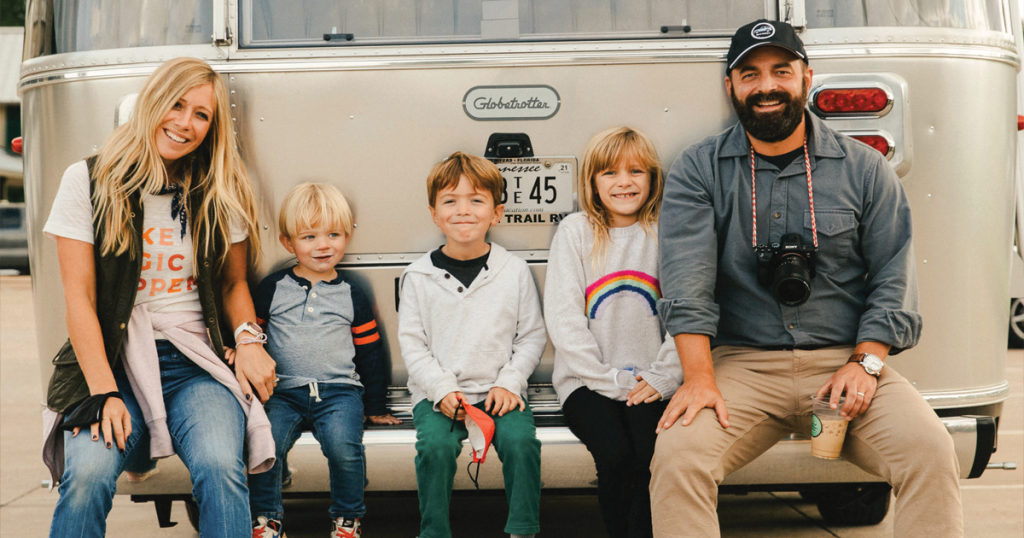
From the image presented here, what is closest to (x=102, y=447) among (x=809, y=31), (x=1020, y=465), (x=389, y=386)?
(x=389, y=386)

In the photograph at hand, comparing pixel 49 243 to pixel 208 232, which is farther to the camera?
pixel 49 243

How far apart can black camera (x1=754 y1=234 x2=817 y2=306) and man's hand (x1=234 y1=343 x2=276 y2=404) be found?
1516 mm

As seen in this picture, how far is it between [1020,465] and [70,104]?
4.84 meters

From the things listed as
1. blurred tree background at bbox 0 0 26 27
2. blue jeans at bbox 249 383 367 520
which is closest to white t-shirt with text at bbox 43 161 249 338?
blue jeans at bbox 249 383 367 520

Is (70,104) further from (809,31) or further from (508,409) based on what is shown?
(809,31)

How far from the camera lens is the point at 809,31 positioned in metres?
3.02

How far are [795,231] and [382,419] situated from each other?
55.7 inches

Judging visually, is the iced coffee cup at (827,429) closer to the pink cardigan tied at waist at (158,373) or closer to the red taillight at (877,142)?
the red taillight at (877,142)

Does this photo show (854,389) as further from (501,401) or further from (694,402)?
(501,401)

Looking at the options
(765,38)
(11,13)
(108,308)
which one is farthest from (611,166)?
(11,13)

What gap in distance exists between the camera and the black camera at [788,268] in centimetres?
277

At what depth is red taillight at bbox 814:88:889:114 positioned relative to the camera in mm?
2982

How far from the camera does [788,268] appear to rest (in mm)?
2766

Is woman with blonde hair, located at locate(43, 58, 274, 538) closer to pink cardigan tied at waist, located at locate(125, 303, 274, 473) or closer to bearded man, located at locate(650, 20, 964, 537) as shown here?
pink cardigan tied at waist, located at locate(125, 303, 274, 473)
